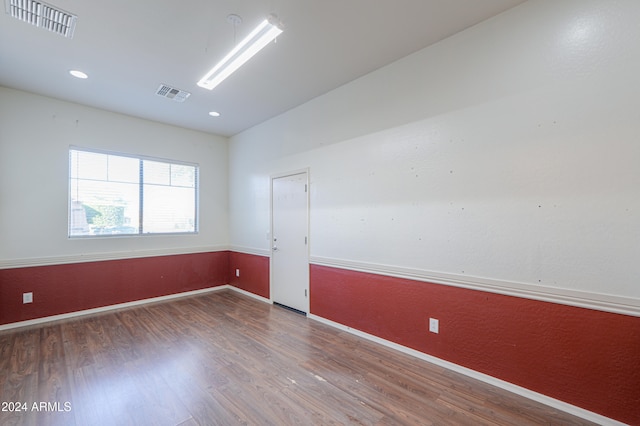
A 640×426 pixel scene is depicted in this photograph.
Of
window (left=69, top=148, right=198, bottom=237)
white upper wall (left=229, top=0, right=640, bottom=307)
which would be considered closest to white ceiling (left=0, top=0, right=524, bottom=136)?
white upper wall (left=229, top=0, right=640, bottom=307)

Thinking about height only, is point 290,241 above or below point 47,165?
below

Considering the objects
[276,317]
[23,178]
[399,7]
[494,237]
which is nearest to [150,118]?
[23,178]

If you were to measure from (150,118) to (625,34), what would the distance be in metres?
5.69

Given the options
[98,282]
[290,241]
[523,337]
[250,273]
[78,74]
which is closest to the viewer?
[523,337]

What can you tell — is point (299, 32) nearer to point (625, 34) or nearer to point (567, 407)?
point (625, 34)

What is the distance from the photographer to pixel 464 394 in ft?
6.99

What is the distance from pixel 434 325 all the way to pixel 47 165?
537 cm

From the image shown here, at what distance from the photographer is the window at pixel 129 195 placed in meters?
4.00

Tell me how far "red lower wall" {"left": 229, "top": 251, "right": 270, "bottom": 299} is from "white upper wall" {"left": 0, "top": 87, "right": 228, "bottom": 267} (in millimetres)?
1342

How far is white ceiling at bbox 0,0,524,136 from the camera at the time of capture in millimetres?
2164

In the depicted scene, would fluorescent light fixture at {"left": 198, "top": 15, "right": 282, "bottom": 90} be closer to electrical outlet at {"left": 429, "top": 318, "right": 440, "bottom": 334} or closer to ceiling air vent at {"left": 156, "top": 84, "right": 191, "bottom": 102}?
ceiling air vent at {"left": 156, "top": 84, "right": 191, "bottom": 102}

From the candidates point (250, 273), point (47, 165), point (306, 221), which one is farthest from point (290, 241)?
point (47, 165)

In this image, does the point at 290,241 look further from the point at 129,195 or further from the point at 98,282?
the point at 98,282

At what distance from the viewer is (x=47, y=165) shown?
3729 mm
